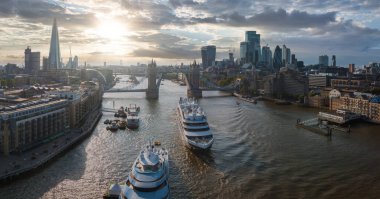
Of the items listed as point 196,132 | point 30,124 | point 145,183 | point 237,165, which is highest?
point 30,124

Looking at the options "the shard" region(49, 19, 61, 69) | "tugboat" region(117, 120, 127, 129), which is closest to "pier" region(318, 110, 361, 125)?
"tugboat" region(117, 120, 127, 129)

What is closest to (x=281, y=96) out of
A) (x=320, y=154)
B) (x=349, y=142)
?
(x=349, y=142)

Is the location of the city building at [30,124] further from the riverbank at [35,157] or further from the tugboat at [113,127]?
the tugboat at [113,127]

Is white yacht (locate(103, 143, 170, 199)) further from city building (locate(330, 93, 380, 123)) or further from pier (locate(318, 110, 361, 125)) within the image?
city building (locate(330, 93, 380, 123))

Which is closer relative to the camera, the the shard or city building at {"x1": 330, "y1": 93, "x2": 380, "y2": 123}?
city building at {"x1": 330, "y1": 93, "x2": 380, "y2": 123}

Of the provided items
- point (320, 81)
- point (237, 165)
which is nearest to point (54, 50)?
point (320, 81)

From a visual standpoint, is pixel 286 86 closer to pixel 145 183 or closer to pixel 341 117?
pixel 341 117
